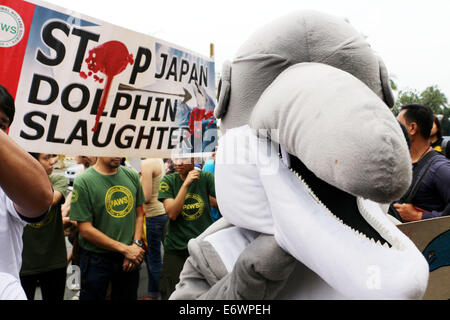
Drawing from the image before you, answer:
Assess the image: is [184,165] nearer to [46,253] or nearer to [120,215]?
[120,215]

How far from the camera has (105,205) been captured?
8.64 ft

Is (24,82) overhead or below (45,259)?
overhead

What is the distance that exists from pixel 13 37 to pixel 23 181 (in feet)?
4.02

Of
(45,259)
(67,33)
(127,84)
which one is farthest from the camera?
(45,259)

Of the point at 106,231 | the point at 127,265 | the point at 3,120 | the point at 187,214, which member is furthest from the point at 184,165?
the point at 3,120

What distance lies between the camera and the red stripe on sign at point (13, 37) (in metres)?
1.83

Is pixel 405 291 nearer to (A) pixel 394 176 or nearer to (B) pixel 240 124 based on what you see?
(A) pixel 394 176

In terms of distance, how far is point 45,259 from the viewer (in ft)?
8.15

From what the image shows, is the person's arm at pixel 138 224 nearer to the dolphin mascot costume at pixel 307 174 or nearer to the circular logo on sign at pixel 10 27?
the circular logo on sign at pixel 10 27

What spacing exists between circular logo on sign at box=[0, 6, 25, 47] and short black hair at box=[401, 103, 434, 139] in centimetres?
281

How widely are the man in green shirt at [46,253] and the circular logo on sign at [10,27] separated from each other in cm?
85
